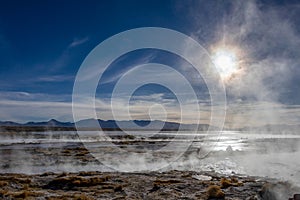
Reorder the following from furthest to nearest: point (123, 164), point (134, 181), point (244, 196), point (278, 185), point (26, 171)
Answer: point (123, 164), point (26, 171), point (134, 181), point (278, 185), point (244, 196)

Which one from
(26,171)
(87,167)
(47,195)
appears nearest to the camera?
(47,195)

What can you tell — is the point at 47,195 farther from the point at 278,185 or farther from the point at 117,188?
the point at 278,185

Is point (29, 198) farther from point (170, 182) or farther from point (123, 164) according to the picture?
point (123, 164)

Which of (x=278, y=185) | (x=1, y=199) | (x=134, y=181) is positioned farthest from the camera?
(x=134, y=181)

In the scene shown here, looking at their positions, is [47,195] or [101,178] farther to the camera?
[101,178]

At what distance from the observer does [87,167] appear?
3250 cm

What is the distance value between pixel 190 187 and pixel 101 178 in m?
7.13

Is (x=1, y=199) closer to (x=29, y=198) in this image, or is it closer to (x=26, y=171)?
(x=29, y=198)

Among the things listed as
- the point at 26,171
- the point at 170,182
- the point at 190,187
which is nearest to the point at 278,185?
the point at 190,187

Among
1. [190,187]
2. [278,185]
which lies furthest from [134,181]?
[278,185]

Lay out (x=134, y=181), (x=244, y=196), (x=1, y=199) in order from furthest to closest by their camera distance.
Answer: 1. (x=134, y=181)
2. (x=244, y=196)
3. (x=1, y=199)

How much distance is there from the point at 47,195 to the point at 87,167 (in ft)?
48.6

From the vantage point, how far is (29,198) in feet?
55.1

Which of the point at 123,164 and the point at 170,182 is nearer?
the point at 170,182
